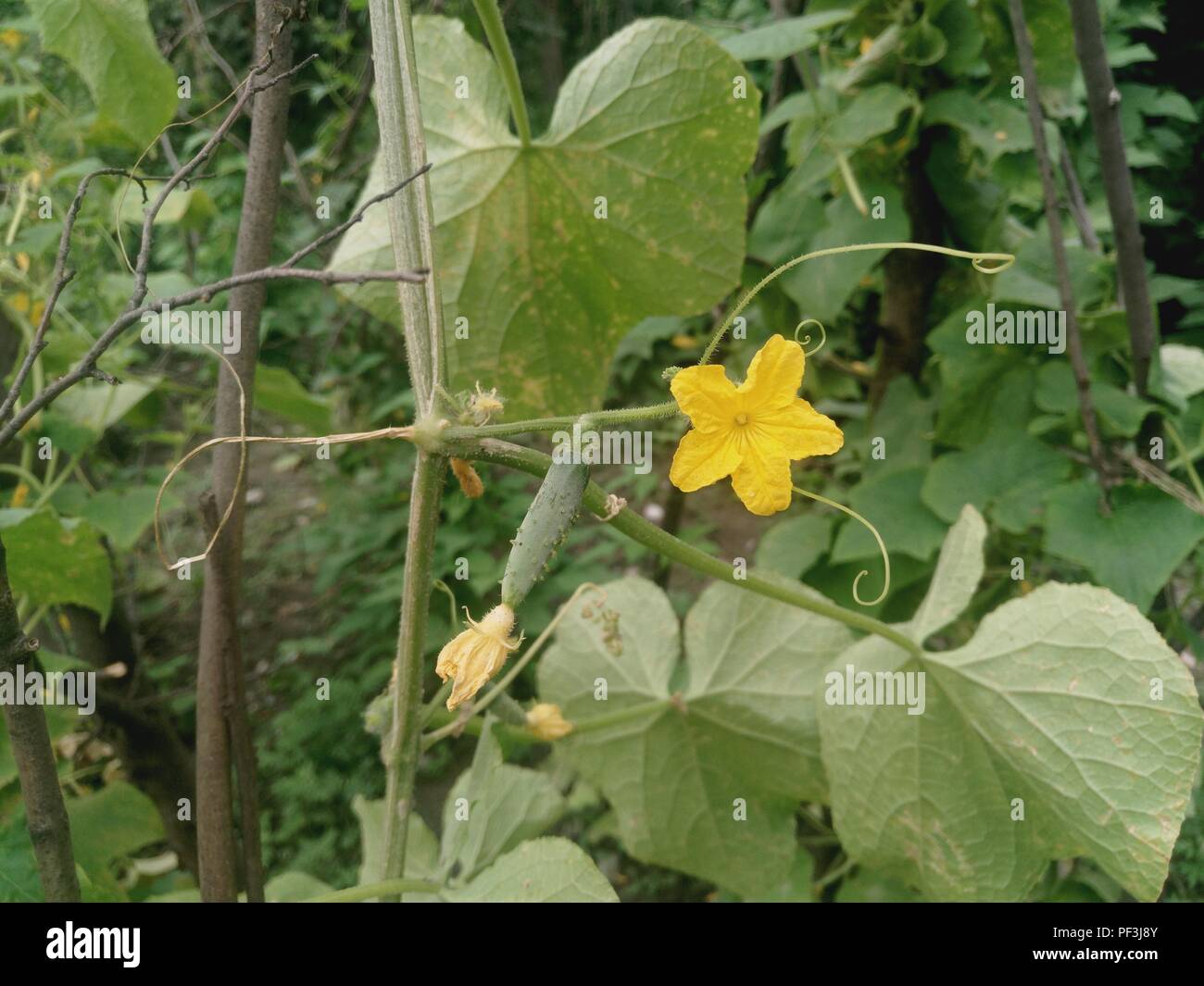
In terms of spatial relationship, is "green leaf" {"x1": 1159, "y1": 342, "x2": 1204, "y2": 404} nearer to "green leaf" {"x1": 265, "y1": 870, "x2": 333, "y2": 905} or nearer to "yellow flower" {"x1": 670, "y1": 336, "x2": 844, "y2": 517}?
"yellow flower" {"x1": 670, "y1": 336, "x2": 844, "y2": 517}

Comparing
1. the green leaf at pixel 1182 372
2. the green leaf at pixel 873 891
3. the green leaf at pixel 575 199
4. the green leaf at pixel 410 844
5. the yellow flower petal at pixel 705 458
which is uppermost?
the green leaf at pixel 575 199

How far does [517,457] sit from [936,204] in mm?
1338

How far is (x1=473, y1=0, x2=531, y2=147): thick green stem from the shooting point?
93 cm

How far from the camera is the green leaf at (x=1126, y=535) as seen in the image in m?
1.25

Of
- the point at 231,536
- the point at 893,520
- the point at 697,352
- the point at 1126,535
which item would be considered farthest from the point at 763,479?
the point at 697,352

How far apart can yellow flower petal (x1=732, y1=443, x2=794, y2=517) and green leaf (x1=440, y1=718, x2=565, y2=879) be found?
1.61ft

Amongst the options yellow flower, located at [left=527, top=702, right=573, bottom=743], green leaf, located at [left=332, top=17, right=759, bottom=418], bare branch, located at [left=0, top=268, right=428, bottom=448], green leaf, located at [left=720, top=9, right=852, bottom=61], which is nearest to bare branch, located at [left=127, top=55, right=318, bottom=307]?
bare branch, located at [left=0, top=268, right=428, bottom=448]

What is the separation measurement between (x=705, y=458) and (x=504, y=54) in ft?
2.04

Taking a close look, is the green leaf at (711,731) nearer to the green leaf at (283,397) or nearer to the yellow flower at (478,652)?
the green leaf at (283,397)

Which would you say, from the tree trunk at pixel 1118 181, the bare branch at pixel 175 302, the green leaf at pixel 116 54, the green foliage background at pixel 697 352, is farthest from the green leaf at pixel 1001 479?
the green leaf at pixel 116 54

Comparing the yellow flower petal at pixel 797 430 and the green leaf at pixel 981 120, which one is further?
the green leaf at pixel 981 120

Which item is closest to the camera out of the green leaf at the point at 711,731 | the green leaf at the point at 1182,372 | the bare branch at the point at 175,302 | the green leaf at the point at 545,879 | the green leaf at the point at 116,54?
the bare branch at the point at 175,302

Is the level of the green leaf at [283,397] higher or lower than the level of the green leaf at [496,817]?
higher

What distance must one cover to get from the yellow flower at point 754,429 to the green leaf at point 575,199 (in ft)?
2.04
